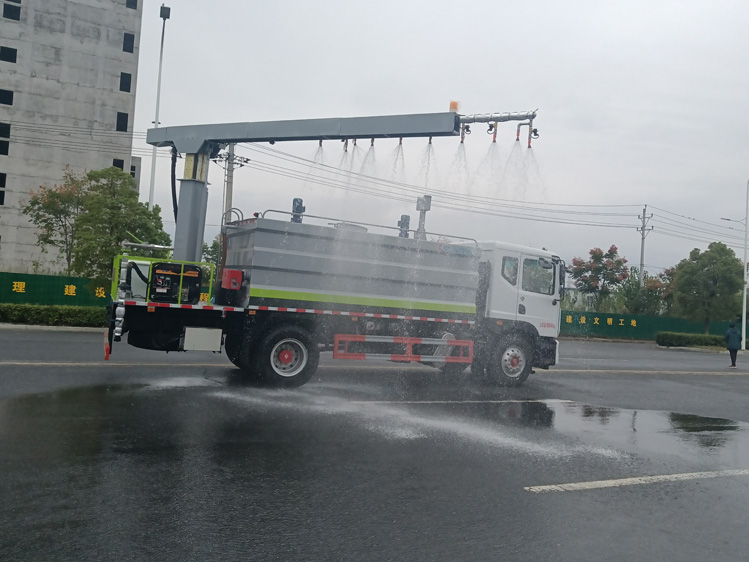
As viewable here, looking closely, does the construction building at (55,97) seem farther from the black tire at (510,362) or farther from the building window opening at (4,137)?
the black tire at (510,362)

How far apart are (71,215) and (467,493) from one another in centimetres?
3343

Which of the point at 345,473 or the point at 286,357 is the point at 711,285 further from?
the point at 345,473

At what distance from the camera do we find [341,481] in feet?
A: 19.1

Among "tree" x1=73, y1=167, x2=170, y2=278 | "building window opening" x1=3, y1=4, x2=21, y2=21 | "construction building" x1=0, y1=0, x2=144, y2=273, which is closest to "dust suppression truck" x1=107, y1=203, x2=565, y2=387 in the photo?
"tree" x1=73, y1=167, x2=170, y2=278

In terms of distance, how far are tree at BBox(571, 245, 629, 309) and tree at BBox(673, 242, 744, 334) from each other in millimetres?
4060

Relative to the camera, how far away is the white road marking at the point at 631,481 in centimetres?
600

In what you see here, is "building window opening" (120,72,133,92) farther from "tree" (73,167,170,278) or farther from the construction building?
"tree" (73,167,170,278)

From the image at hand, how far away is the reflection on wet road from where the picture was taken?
4418 millimetres

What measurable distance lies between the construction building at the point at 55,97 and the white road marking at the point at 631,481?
1986 inches

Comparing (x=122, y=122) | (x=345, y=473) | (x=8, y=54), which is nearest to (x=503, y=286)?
(x=345, y=473)

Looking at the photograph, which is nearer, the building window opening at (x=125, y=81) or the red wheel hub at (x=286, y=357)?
the red wheel hub at (x=286, y=357)

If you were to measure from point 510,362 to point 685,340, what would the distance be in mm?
28379

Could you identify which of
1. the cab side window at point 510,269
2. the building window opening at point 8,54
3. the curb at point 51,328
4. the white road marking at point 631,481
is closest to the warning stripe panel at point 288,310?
the cab side window at point 510,269

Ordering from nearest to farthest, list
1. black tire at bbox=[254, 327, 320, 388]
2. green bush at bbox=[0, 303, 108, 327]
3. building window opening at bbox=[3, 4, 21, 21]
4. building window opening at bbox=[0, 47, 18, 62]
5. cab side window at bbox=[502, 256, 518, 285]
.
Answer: black tire at bbox=[254, 327, 320, 388] < cab side window at bbox=[502, 256, 518, 285] < green bush at bbox=[0, 303, 108, 327] < building window opening at bbox=[0, 47, 18, 62] < building window opening at bbox=[3, 4, 21, 21]
